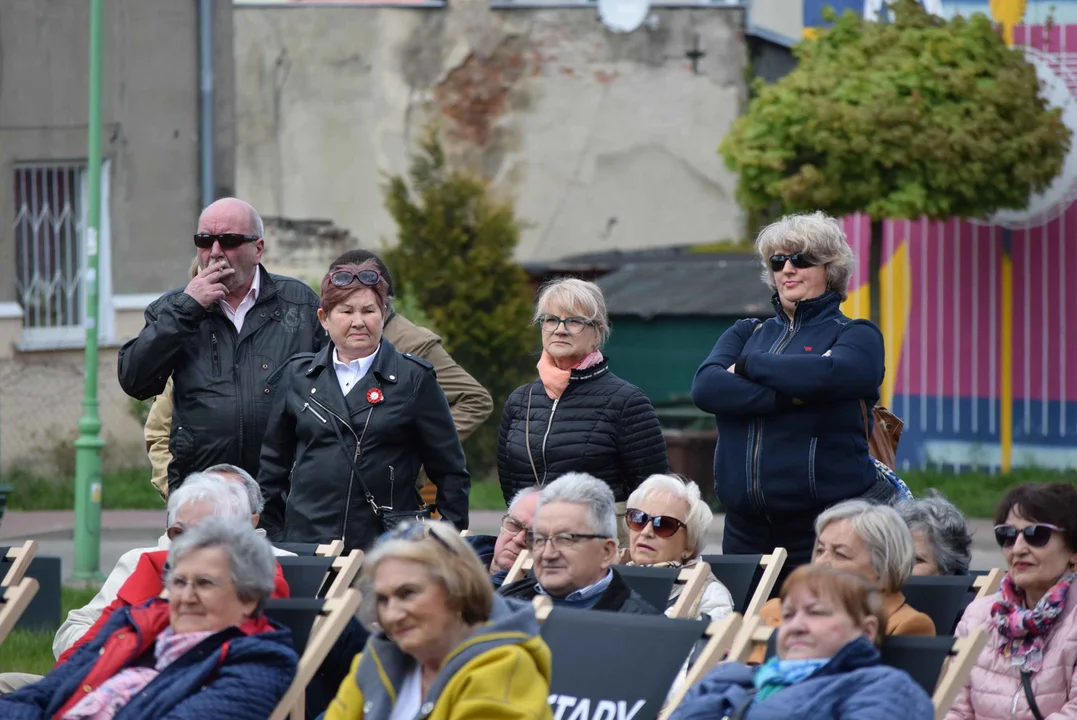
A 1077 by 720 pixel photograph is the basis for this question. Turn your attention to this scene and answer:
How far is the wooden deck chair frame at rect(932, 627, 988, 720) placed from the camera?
457 cm

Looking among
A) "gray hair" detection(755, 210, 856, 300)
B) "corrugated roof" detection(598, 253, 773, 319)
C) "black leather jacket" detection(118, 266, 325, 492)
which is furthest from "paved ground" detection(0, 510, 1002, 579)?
"gray hair" detection(755, 210, 856, 300)

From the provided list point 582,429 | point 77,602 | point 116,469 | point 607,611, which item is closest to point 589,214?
point 116,469

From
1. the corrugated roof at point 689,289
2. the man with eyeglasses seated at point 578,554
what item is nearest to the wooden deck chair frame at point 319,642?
the man with eyeglasses seated at point 578,554

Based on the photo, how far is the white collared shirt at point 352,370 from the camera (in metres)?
6.26

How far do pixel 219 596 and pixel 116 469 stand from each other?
13397 millimetres

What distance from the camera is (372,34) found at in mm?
23625

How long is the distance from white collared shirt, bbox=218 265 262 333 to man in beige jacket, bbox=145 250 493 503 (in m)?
0.36

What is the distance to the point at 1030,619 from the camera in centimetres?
503

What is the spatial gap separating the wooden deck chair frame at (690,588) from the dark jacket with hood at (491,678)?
3.54 feet

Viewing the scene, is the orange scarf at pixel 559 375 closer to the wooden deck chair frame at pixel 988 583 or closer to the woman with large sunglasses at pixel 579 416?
the woman with large sunglasses at pixel 579 416

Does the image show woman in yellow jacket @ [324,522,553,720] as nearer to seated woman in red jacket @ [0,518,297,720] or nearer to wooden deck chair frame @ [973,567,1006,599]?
seated woman in red jacket @ [0,518,297,720]

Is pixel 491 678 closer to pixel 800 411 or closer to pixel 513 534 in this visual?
pixel 513 534

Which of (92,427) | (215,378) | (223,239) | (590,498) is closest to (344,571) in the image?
(590,498)

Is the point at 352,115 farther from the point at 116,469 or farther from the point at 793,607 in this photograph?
the point at 793,607
